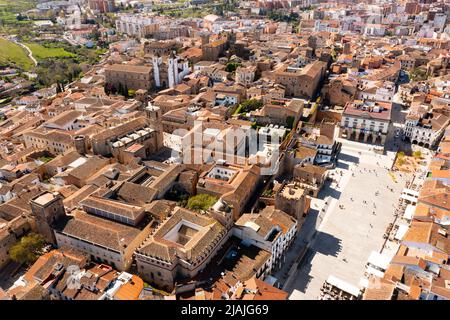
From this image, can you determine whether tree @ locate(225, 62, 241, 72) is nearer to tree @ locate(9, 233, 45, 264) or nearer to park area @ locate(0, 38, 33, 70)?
tree @ locate(9, 233, 45, 264)

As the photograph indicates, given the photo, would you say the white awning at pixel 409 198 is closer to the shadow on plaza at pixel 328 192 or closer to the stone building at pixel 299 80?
the shadow on plaza at pixel 328 192

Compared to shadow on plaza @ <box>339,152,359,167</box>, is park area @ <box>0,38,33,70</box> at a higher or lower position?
higher

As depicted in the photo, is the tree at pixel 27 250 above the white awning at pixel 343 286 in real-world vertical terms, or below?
above

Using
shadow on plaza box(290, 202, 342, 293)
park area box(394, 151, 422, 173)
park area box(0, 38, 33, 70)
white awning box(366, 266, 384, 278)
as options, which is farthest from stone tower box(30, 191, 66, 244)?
park area box(0, 38, 33, 70)

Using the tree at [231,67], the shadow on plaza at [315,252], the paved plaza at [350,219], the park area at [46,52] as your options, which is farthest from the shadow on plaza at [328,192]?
the park area at [46,52]

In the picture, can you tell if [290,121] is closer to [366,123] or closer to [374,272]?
[366,123]
